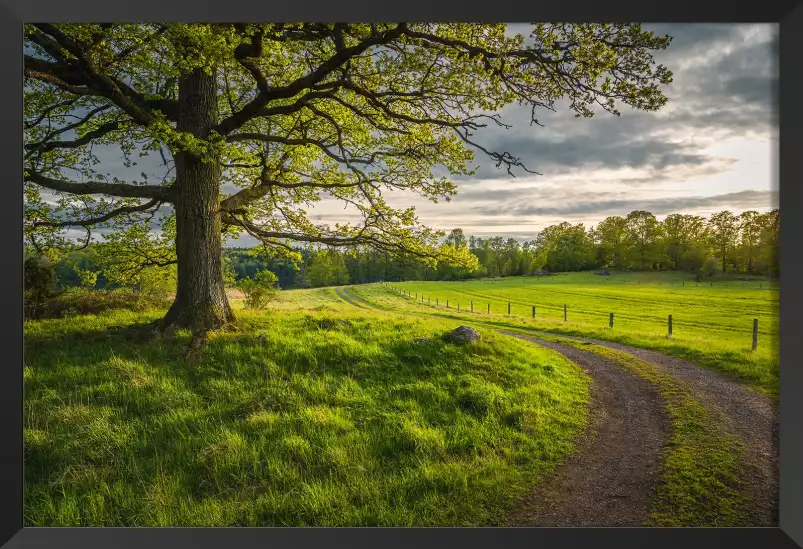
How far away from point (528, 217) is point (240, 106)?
6.11 metres

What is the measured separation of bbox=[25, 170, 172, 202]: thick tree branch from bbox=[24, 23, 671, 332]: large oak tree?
2 centimetres

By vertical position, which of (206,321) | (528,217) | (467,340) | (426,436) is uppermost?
(528,217)

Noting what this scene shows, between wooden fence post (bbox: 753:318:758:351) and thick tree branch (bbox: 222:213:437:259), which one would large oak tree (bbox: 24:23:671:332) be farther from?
wooden fence post (bbox: 753:318:758:351)

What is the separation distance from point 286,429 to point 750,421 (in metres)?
5.88

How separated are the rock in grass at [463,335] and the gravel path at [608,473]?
1.99 m

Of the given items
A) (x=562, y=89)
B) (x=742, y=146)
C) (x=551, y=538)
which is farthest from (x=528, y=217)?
(x=551, y=538)

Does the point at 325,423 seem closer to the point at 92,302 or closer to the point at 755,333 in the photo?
the point at 92,302

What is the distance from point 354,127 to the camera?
583cm

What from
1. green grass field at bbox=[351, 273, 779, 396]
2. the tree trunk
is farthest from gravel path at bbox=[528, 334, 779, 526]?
the tree trunk

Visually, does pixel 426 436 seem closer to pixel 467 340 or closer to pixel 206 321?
pixel 467 340

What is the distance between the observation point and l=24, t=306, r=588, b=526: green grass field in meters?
2.76

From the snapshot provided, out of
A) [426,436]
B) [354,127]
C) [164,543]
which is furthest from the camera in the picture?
[354,127]

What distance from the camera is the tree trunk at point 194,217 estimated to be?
17.7 feet
